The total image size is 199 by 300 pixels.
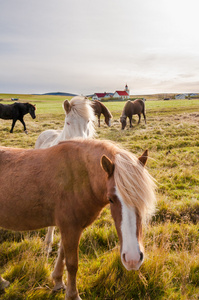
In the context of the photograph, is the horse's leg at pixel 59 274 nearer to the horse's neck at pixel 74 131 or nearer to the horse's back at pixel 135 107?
the horse's neck at pixel 74 131

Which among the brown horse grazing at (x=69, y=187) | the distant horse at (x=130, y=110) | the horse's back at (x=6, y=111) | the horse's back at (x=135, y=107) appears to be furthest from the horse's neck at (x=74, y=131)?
the horse's back at (x=6, y=111)

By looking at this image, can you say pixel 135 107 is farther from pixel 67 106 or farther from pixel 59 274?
pixel 59 274

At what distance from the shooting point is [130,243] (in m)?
1.58

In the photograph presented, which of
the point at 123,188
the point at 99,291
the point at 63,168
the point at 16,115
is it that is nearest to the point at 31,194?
the point at 63,168

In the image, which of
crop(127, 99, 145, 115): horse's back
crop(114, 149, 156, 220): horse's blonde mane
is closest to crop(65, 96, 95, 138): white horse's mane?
crop(114, 149, 156, 220): horse's blonde mane

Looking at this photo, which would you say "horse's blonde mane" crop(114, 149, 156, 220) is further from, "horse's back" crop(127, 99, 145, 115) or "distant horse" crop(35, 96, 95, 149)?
"horse's back" crop(127, 99, 145, 115)

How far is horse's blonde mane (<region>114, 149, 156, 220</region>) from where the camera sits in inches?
65.7

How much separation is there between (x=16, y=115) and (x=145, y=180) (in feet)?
50.5

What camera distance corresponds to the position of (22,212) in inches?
88.6

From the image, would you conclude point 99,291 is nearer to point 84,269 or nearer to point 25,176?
point 84,269

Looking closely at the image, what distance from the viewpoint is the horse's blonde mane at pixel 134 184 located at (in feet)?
5.48

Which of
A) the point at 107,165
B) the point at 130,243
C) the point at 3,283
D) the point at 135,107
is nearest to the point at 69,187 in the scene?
the point at 107,165

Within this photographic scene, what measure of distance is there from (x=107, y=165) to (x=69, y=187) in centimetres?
62

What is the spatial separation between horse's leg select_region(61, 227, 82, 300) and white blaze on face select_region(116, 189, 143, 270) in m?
0.71
